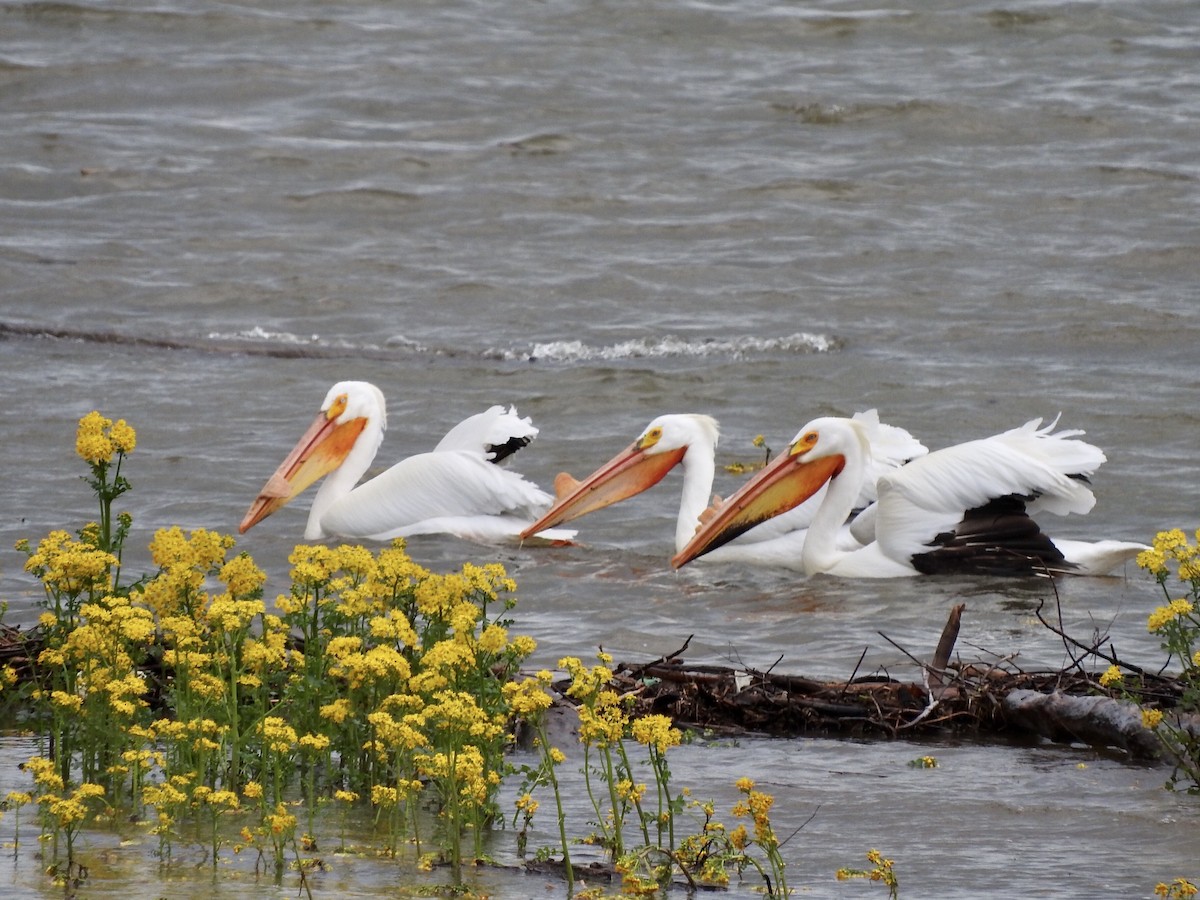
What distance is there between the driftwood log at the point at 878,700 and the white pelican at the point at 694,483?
9.62 feet

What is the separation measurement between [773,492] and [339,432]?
1.94 m

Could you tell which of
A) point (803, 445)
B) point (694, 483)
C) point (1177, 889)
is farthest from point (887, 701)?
point (694, 483)

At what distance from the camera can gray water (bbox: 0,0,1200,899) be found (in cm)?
580

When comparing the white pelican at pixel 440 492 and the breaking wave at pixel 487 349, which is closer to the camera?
the white pelican at pixel 440 492

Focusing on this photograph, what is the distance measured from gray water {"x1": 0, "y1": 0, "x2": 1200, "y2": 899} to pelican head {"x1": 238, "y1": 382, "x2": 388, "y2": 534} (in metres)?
0.33

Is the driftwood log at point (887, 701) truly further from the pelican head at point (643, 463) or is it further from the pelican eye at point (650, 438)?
the pelican eye at point (650, 438)

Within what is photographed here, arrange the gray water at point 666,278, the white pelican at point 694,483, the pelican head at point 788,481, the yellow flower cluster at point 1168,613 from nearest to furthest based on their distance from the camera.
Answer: the yellow flower cluster at point 1168,613 < the gray water at point 666,278 < the pelican head at point 788,481 < the white pelican at point 694,483

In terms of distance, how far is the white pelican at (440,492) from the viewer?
7.71 m

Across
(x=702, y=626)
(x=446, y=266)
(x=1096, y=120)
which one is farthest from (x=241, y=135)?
(x=702, y=626)

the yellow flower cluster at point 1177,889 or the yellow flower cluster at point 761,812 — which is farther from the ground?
the yellow flower cluster at point 761,812

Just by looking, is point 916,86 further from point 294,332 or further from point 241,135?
point 294,332

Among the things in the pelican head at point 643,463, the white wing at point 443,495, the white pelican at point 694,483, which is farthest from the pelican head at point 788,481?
the white wing at point 443,495

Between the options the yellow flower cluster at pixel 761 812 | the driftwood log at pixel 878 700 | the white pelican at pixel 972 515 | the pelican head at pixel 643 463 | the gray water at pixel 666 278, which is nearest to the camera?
the yellow flower cluster at pixel 761 812

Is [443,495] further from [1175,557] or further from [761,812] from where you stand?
[761,812]
